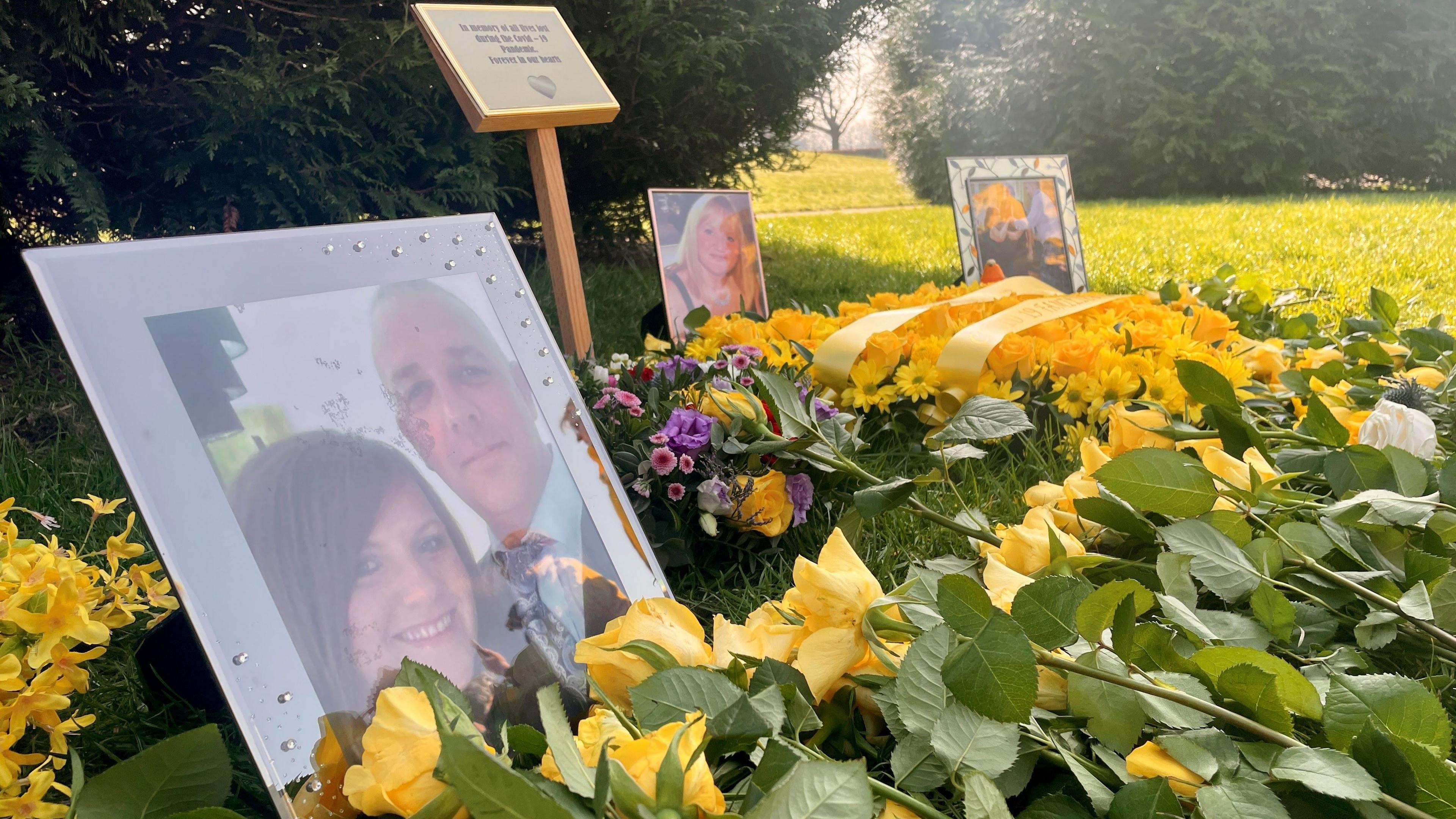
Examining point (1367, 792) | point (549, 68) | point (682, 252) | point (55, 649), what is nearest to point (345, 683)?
point (55, 649)

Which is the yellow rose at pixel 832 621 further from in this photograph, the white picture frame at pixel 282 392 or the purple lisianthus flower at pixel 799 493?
the purple lisianthus flower at pixel 799 493

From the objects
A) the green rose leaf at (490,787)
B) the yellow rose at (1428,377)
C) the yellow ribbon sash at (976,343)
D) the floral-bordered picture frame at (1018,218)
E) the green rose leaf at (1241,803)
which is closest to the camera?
the green rose leaf at (490,787)

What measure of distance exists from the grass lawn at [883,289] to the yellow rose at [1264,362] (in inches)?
20.4

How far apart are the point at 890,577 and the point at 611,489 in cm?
41

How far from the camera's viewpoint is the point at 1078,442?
1546mm

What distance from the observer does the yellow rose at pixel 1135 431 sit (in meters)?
1.07

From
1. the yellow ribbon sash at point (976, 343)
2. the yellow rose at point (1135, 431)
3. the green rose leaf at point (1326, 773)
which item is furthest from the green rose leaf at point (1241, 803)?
the yellow ribbon sash at point (976, 343)

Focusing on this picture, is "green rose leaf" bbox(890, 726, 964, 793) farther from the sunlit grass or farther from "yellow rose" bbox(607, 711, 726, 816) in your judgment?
the sunlit grass

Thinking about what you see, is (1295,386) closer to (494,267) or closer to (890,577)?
(890,577)

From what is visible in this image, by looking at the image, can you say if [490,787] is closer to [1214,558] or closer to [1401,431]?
[1214,558]

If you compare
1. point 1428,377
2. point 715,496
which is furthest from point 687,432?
point 1428,377

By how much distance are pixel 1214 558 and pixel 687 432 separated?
0.67 metres

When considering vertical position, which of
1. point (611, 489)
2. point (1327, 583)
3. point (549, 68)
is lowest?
point (1327, 583)

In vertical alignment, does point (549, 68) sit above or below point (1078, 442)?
above
